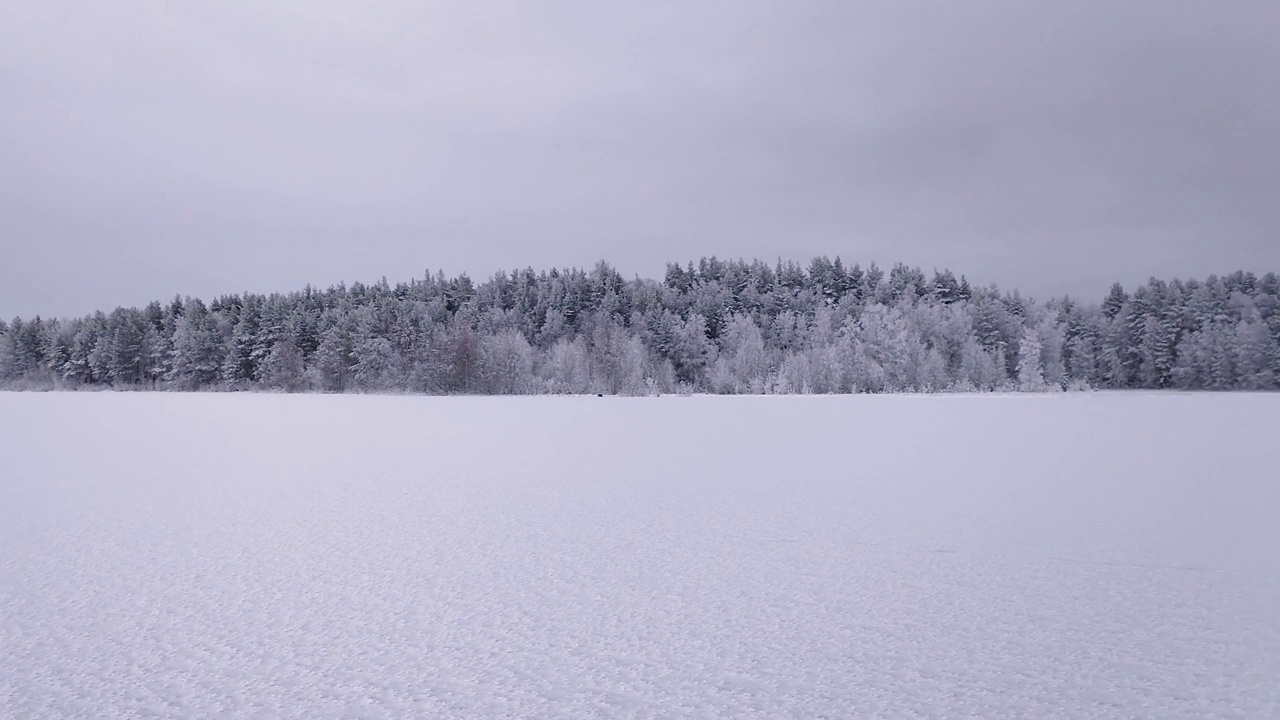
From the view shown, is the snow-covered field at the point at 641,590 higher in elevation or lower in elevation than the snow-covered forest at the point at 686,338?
lower

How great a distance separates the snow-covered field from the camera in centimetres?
297

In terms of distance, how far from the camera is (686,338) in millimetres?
57969

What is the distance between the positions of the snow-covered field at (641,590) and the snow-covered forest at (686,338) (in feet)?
103

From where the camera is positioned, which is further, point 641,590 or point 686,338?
point 686,338

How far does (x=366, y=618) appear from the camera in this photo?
386 centimetres

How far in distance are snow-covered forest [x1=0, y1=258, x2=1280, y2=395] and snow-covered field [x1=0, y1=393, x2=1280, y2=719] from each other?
31375 mm

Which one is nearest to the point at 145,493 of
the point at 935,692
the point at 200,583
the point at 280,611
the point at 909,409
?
the point at 200,583

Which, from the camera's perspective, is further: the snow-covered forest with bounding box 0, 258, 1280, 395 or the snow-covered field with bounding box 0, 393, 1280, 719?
the snow-covered forest with bounding box 0, 258, 1280, 395

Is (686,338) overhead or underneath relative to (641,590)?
overhead

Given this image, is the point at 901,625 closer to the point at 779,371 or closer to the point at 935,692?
the point at 935,692

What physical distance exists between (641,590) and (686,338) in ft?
177

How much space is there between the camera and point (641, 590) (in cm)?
436

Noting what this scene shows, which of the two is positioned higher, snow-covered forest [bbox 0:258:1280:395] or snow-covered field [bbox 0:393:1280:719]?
snow-covered forest [bbox 0:258:1280:395]

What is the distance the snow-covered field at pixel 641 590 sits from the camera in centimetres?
297
